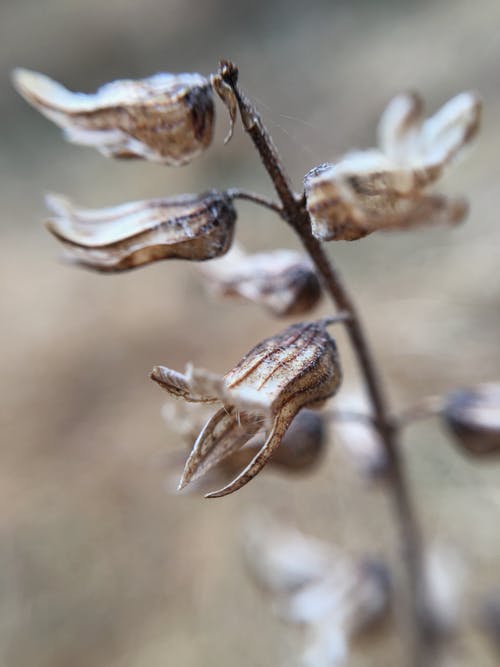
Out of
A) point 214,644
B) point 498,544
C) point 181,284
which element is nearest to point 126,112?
point 214,644

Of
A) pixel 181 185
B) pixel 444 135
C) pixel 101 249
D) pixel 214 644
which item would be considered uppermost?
pixel 181 185

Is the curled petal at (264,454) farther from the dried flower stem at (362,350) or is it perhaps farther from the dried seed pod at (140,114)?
the dried seed pod at (140,114)

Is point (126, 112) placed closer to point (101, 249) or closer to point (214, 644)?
point (101, 249)

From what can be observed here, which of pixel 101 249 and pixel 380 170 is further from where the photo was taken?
pixel 101 249

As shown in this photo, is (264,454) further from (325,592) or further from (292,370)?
(325,592)

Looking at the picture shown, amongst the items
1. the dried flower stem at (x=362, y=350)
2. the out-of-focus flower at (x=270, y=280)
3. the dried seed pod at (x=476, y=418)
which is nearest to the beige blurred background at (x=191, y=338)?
the dried flower stem at (x=362, y=350)

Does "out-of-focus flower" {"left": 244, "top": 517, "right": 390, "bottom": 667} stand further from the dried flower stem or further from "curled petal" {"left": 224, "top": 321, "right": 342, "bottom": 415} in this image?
"curled petal" {"left": 224, "top": 321, "right": 342, "bottom": 415}

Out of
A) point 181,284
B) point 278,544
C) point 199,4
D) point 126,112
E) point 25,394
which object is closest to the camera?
point 126,112
